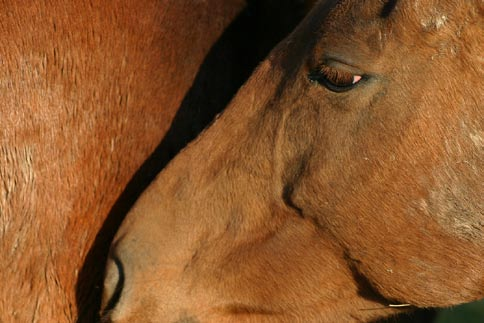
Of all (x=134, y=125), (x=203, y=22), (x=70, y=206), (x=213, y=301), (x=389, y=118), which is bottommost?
(x=213, y=301)

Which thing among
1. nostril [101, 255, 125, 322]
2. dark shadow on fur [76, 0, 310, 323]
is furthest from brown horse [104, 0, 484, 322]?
dark shadow on fur [76, 0, 310, 323]

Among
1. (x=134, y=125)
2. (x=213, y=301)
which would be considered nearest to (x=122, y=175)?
(x=134, y=125)

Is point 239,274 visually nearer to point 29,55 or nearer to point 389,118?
point 389,118

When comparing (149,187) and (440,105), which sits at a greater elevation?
(440,105)

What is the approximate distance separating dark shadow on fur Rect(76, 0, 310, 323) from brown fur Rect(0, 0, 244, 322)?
0.01 metres

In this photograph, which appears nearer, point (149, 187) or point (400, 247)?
point (400, 247)

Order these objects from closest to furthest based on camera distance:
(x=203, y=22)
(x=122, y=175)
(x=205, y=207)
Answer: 1. (x=205, y=207)
2. (x=122, y=175)
3. (x=203, y=22)

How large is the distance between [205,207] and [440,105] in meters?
0.76

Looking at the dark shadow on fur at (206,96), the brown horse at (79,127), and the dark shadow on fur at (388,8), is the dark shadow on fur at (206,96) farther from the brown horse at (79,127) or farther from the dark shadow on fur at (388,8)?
the dark shadow on fur at (388,8)

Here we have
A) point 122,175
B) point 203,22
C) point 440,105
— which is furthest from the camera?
point 203,22

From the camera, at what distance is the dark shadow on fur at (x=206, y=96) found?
2.68m

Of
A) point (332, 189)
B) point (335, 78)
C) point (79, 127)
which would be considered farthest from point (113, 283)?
point (335, 78)

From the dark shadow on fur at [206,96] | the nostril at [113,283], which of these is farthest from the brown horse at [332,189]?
the dark shadow on fur at [206,96]

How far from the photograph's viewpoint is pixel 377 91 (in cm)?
228
